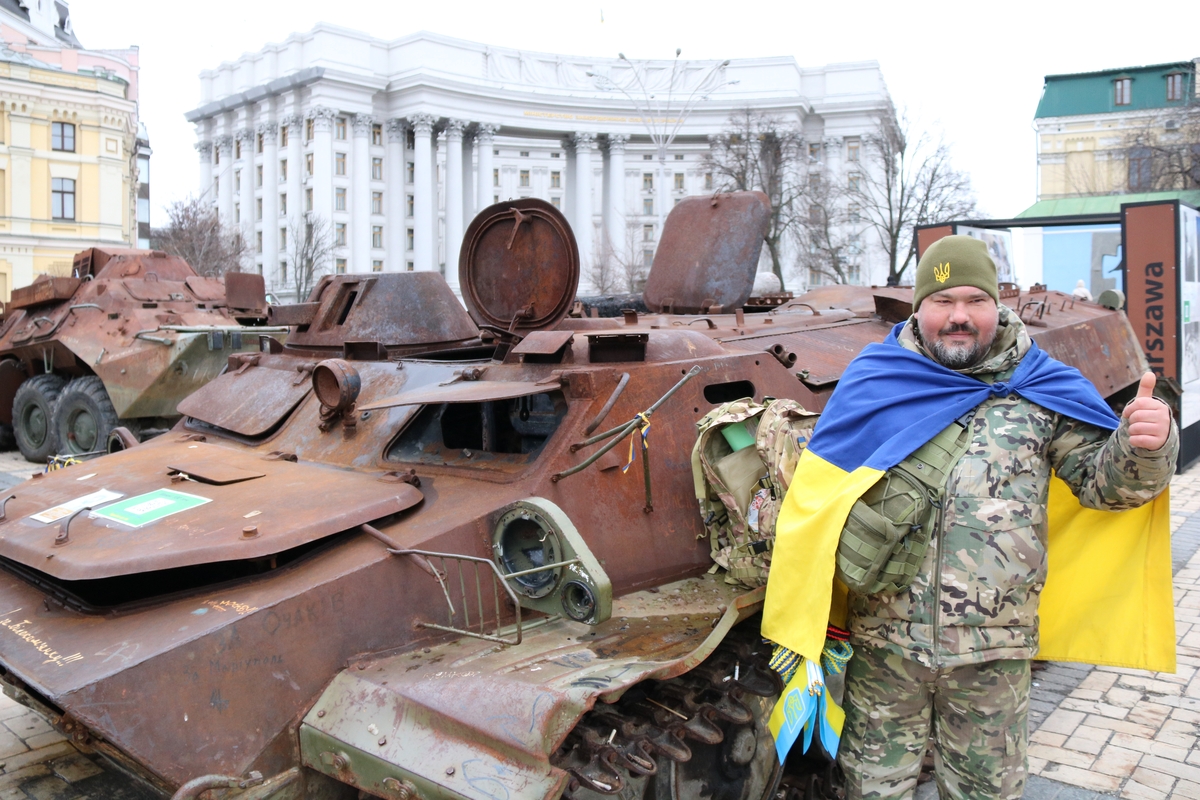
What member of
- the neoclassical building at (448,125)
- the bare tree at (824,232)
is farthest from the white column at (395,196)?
the bare tree at (824,232)

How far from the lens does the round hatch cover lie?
5.25m

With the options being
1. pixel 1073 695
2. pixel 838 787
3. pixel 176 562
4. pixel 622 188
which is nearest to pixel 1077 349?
pixel 1073 695

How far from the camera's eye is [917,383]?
10.3 ft

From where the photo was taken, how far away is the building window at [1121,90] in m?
37.3

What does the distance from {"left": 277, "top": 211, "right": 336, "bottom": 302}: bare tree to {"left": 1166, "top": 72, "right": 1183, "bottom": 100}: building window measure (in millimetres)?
30639

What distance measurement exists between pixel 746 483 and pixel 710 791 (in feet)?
3.45

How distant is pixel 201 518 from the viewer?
143 inches

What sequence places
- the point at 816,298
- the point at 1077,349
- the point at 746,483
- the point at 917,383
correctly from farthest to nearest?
the point at 816,298 < the point at 1077,349 < the point at 746,483 < the point at 917,383

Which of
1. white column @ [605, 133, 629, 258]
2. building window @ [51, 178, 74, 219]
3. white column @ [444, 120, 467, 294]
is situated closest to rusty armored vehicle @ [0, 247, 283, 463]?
building window @ [51, 178, 74, 219]

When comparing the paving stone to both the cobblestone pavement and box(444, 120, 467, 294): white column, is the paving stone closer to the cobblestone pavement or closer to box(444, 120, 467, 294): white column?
the cobblestone pavement

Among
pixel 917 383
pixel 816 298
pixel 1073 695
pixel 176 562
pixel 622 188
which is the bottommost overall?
pixel 1073 695

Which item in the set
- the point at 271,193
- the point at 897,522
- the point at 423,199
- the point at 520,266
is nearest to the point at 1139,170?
the point at 423,199

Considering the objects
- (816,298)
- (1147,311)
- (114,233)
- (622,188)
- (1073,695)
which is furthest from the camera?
(622,188)

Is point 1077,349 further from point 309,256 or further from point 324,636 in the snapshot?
point 309,256
